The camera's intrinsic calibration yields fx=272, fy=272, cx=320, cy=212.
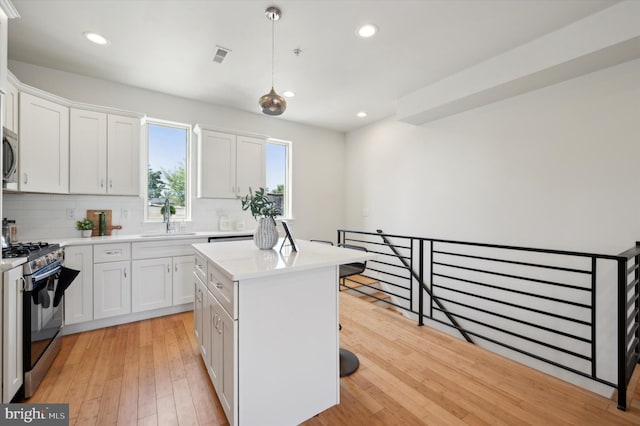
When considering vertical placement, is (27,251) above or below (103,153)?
below

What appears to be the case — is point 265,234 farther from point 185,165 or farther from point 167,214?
point 185,165

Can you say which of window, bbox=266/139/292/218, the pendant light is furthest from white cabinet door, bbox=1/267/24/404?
window, bbox=266/139/292/218

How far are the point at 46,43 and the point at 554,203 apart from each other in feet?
17.0

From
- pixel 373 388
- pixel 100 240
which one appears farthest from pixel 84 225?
pixel 373 388

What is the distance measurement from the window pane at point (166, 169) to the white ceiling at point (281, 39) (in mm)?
568

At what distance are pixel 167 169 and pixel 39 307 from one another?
2.20m

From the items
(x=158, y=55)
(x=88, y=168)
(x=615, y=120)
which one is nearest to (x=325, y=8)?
(x=158, y=55)

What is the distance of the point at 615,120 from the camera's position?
2426mm

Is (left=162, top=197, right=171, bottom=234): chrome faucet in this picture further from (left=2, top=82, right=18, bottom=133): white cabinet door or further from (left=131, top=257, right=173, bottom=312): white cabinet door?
(left=2, top=82, right=18, bottom=133): white cabinet door

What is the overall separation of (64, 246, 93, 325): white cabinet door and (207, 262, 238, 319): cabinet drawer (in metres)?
1.84

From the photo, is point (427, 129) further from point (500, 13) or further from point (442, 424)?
point (442, 424)

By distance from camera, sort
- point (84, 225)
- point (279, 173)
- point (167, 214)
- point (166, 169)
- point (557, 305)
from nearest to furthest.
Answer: point (557, 305) < point (84, 225) < point (167, 214) < point (166, 169) < point (279, 173)

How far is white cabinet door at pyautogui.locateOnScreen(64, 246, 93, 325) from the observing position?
8.79 ft

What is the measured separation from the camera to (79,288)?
273 cm
